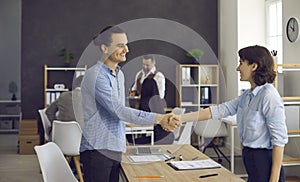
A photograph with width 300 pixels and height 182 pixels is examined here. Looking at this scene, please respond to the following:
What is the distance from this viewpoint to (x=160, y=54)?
7855mm

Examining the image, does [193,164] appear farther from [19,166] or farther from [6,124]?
[6,124]

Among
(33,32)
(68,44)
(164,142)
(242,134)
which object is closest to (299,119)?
(164,142)

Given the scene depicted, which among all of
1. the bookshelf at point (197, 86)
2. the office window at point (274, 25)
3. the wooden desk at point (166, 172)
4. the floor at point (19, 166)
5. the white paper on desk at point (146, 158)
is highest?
the office window at point (274, 25)

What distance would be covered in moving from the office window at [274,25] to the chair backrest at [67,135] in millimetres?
3376

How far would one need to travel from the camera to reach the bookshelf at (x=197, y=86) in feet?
24.2

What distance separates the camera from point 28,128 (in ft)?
23.1

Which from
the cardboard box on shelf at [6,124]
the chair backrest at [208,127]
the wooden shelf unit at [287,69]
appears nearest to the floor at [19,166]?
→ the chair backrest at [208,127]

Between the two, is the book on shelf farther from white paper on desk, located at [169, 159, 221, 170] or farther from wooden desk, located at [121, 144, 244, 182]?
white paper on desk, located at [169, 159, 221, 170]

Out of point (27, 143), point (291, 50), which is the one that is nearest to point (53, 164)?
point (291, 50)

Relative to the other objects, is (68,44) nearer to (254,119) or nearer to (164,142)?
(164,142)

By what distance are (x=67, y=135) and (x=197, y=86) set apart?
134 inches

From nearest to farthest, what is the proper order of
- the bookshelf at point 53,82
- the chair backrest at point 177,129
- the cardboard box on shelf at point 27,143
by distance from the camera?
the chair backrest at point 177,129
the cardboard box on shelf at point 27,143
the bookshelf at point 53,82

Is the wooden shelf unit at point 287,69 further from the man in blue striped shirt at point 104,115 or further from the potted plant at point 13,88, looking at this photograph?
the potted plant at point 13,88

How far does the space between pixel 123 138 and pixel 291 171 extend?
356 centimetres
